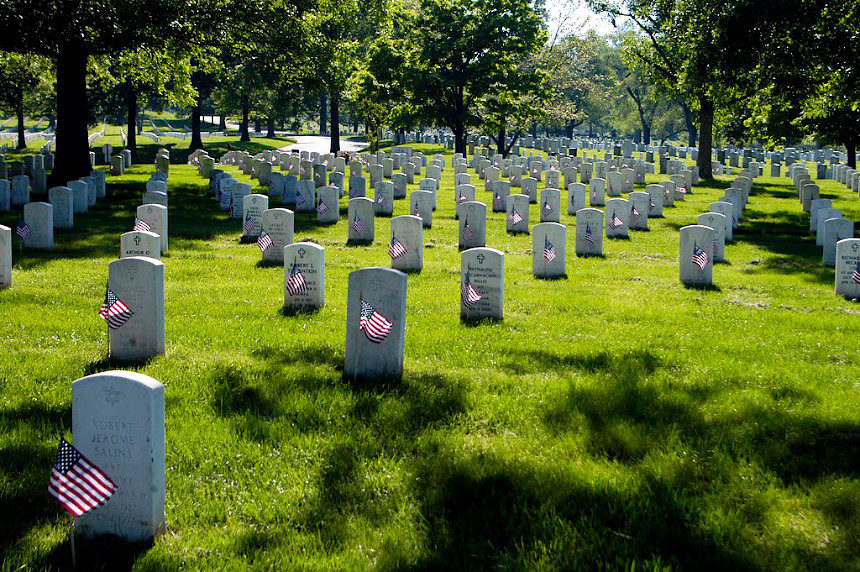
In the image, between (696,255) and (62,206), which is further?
(62,206)

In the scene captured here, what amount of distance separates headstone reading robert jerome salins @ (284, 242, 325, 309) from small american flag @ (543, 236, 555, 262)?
4777 millimetres

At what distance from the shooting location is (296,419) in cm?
689

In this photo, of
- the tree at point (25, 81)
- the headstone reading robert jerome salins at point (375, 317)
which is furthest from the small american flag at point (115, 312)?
the tree at point (25, 81)

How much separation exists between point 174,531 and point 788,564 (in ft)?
12.6

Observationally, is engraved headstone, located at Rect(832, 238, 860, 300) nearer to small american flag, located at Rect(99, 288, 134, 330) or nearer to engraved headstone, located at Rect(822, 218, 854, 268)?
engraved headstone, located at Rect(822, 218, 854, 268)

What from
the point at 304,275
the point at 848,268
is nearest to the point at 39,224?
the point at 304,275

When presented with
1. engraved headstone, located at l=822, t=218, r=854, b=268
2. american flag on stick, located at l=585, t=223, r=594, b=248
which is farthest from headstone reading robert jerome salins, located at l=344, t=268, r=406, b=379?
engraved headstone, located at l=822, t=218, r=854, b=268

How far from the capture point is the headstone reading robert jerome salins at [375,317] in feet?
25.9

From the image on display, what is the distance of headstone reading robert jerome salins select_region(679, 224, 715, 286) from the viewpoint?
1386 centimetres

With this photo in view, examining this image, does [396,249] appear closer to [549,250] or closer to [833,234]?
[549,250]

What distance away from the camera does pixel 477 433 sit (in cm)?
673

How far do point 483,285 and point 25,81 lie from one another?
111 feet

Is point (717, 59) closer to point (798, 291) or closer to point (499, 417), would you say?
point (798, 291)

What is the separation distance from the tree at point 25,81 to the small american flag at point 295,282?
21.2 metres
